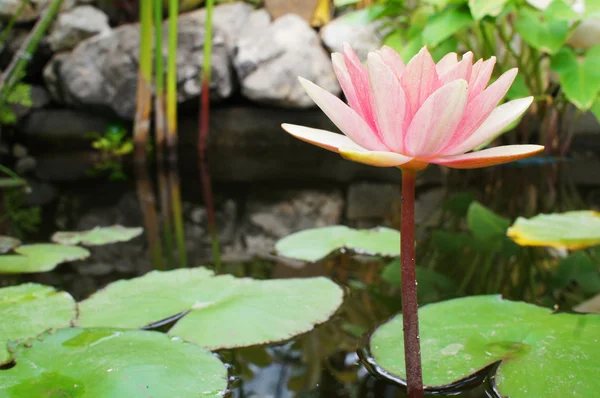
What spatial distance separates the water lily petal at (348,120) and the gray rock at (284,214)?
2.23 ft

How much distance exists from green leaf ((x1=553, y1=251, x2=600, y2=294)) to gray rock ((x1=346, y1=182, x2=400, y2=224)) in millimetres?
479

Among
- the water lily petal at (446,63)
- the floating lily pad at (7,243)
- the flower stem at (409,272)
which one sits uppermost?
the water lily petal at (446,63)

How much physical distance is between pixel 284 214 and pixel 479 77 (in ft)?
3.50

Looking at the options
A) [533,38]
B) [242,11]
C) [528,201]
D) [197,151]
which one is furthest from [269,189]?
[242,11]

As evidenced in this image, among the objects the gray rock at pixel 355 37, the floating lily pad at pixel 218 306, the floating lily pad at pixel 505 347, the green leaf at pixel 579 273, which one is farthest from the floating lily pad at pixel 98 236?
the gray rock at pixel 355 37

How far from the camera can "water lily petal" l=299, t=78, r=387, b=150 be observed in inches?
13.1

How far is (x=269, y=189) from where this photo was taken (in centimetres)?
178

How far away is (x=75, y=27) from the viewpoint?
3021 mm

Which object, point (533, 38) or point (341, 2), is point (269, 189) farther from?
point (533, 38)

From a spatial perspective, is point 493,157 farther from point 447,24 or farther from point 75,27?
point 75,27

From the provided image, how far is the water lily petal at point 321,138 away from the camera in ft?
1.08

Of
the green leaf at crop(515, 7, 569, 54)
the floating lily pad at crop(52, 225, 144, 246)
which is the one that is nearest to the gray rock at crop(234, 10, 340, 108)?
the green leaf at crop(515, 7, 569, 54)

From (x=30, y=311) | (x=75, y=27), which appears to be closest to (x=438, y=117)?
(x=30, y=311)

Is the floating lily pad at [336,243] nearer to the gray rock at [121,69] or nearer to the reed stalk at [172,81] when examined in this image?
the reed stalk at [172,81]
